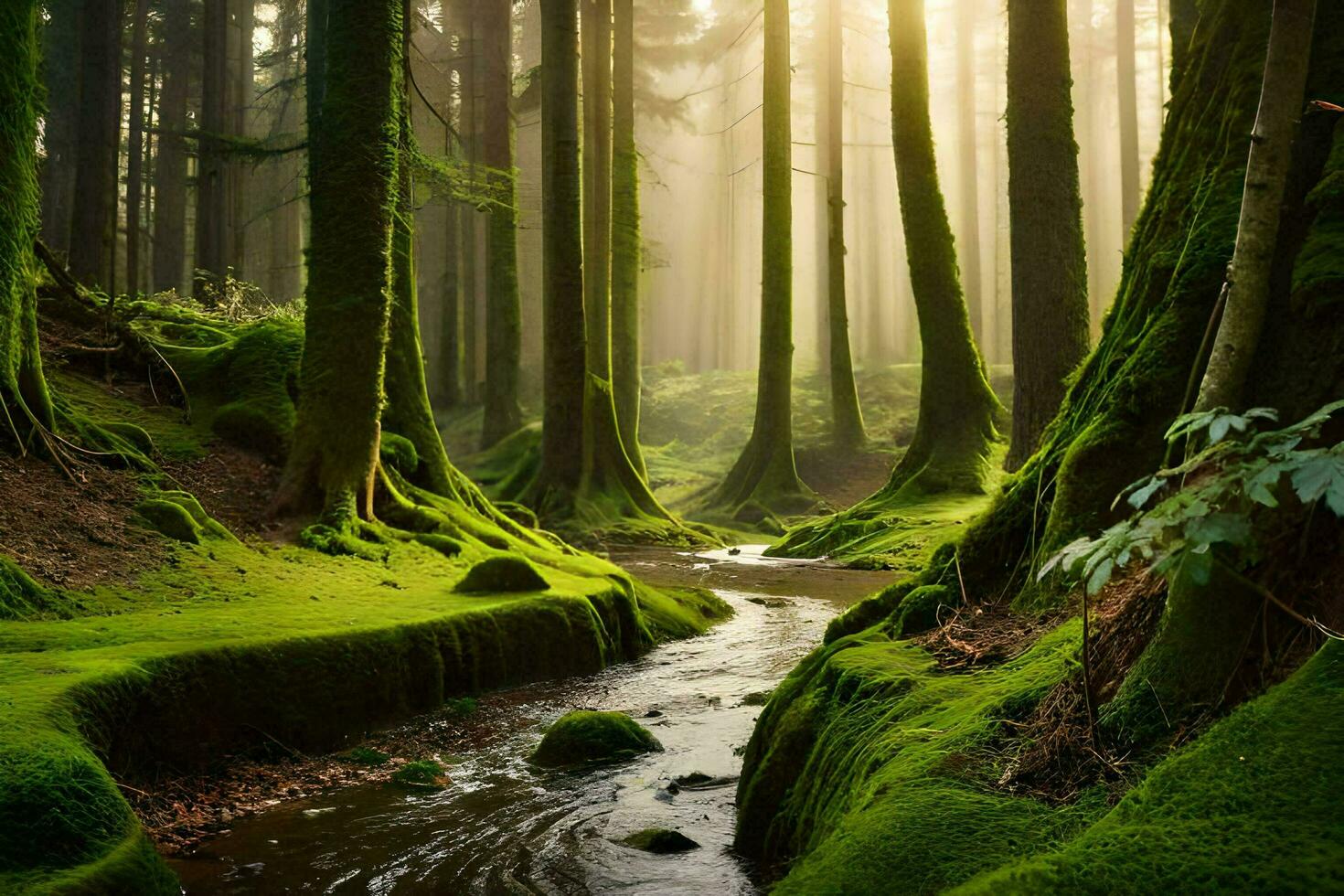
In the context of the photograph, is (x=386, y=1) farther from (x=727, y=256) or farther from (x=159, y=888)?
(x=727, y=256)

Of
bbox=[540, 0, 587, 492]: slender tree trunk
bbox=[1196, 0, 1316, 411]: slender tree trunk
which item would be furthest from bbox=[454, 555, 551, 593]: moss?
bbox=[540, 0, 587, 492]: slender tree trunk

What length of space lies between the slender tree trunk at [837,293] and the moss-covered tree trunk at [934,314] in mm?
8211

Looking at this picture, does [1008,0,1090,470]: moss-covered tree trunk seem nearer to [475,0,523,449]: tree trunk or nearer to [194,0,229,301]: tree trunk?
[475,0,523,449]: tree trunk

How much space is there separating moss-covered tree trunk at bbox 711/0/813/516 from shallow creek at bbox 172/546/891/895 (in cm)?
1371

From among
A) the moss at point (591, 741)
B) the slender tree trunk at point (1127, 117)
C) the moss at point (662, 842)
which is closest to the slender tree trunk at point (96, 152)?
the moss at point (591, 741)

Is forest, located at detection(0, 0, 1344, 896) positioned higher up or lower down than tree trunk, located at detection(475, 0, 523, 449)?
lower down

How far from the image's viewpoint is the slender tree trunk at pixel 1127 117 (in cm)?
2955

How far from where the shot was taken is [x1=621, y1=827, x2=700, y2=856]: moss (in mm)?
4199

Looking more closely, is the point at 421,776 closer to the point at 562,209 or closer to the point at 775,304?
the point at 562,209

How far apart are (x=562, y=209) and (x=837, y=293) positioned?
10.5 meters

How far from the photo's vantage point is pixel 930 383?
596 inches

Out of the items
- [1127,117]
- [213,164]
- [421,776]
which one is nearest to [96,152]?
[213,164]

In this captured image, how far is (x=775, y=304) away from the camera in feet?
68.4

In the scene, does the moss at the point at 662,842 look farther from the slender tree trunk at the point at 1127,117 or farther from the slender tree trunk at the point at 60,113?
the slender tree trunk at the point at 1127,117
